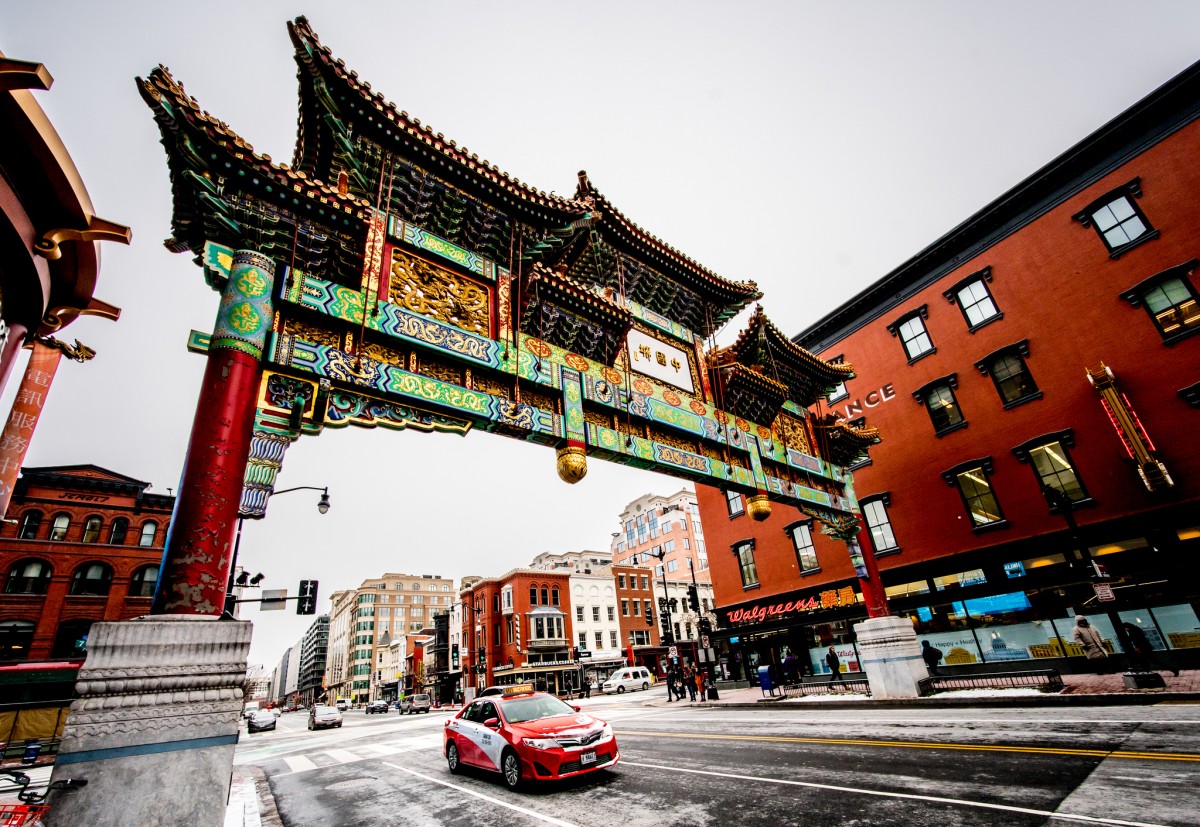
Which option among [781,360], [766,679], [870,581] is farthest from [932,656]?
[781,360]

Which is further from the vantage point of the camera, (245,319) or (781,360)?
(781,360)

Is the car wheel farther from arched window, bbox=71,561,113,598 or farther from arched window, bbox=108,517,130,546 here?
arched window, bbox=108,517,130,546

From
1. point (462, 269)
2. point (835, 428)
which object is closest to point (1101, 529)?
point (835, 428)

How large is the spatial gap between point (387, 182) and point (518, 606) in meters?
42.9

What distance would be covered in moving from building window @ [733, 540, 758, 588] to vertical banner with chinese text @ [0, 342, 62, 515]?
25.9 meters

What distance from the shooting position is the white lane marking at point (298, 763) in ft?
41.2

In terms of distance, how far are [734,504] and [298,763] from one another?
21460 mm

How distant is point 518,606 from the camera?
148 ft

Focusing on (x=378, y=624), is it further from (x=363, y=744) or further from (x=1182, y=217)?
(x=1182, y=217)

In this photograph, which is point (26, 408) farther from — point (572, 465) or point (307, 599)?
point (307, 599)

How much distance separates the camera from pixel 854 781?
6.20m

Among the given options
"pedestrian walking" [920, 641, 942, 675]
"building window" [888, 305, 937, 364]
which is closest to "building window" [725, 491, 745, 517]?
"pedestrian walking" [920, 641, 942, 675]

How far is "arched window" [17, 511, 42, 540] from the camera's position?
26.5 m

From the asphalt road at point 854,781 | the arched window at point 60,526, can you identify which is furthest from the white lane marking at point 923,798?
the arched window at point 60,526
